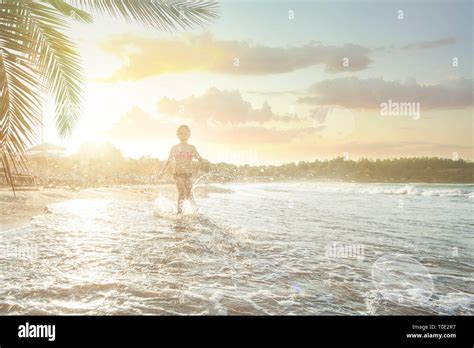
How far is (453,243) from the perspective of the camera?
7.22 metres

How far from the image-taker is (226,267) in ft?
16.6

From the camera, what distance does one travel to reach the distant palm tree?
471 centimetres

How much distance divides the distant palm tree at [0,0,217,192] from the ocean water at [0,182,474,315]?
162cm

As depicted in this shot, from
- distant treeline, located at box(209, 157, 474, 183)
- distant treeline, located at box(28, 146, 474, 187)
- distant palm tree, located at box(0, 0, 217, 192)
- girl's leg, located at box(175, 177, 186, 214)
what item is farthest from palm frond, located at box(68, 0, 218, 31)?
distant treeline, located at box(209, 157, 474, 183)

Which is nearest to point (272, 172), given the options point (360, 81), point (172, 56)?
point (360, 81)

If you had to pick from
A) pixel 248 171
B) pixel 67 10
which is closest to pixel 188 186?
pixel 67 10

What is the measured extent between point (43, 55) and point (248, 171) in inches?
846

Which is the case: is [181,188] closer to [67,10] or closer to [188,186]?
[188,186]

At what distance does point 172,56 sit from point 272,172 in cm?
2175

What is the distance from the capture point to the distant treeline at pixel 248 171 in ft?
60.6

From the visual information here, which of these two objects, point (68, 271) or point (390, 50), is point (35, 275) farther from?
point (390, 50)

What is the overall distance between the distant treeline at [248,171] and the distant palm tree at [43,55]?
10.2m

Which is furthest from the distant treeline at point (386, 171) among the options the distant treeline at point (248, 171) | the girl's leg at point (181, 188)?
the girl's leg at point (181, 188)
